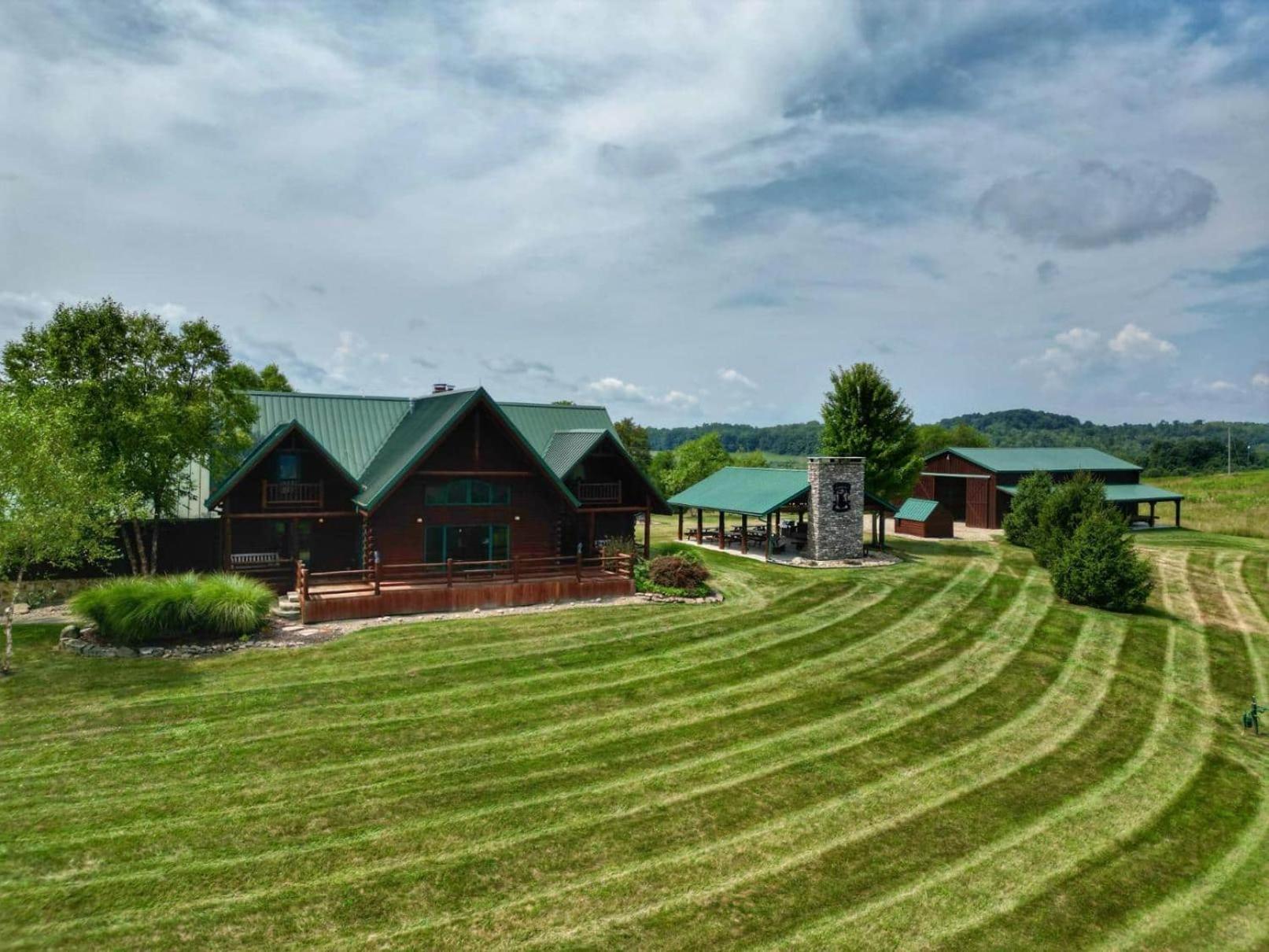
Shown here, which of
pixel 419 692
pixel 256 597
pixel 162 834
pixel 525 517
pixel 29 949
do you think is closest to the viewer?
pixel 29 949

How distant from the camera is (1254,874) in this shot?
10.8 m

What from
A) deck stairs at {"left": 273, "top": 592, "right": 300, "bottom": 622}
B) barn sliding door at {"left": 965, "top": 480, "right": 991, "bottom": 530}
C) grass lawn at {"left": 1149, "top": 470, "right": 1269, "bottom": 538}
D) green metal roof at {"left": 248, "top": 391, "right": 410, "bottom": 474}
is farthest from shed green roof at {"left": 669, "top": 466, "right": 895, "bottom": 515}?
grass lawn at {"left": 1149, "top": 470, "right": 1269, "bottom": 538}

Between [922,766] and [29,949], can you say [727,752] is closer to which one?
[922,766]

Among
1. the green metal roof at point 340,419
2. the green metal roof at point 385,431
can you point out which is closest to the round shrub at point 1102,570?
the green metal roof at point 385,431

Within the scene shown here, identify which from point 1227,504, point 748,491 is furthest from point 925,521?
point 1227,504

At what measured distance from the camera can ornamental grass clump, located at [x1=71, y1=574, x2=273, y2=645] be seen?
18250 mm

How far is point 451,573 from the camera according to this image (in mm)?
23156

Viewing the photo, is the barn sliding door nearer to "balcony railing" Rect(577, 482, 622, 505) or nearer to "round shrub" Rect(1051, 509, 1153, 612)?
"round shrub" Rect(1051, 509, 1153, 612)

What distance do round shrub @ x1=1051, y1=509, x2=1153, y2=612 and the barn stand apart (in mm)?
21244

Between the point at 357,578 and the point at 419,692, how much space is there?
9.85m

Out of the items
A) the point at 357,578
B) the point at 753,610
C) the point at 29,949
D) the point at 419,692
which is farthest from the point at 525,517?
the point at 29,949

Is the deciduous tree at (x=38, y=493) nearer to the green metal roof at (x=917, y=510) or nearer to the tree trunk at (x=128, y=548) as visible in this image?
the tree trunk at (x=128, y=548)

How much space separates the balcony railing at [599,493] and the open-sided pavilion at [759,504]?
23.2 feet

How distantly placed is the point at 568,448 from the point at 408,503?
7203mm
